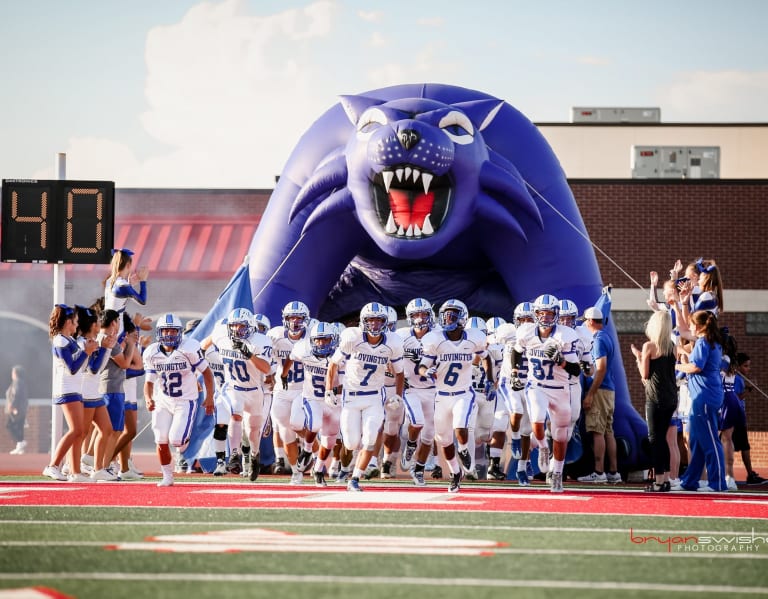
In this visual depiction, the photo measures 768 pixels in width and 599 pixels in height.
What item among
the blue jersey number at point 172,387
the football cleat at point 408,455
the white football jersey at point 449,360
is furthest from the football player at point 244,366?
the white football jersey at point 449,360

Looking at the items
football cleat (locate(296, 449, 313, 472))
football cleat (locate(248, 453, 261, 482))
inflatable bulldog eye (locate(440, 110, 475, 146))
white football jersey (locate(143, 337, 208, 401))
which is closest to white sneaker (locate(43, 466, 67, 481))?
white football jersey (locate(143, 337, 208, 401))

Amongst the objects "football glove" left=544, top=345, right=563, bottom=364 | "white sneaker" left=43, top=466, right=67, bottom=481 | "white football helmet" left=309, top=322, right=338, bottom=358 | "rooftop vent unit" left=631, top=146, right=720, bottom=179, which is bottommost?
"white sneaker" left=43, top=466, right=67, bottom=481

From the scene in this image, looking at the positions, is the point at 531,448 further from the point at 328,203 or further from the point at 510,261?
the point at 328,203

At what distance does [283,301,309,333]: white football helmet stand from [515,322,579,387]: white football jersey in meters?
2.10

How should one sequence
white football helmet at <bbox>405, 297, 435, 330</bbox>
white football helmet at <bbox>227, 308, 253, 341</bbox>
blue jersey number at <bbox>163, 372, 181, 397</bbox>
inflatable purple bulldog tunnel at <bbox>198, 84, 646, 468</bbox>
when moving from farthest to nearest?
1. inflatable purple bulldog tunnel at <bbox>198, 84, 646, 468</bbox>
2. white football helmet at <bbox>227, 308, 253, 341</bbox>
3. white football helmet at <bbox>405, 297, 435, 330</bbox>
4. blue jersey number at <bbox>163, 372, 181, 397</bbox>

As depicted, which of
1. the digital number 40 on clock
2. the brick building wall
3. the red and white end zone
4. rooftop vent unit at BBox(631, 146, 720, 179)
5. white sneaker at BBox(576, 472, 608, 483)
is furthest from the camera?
rooftop vent unit at BBox(631, 146, 720, 179)

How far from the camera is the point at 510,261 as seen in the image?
11906 millimetres

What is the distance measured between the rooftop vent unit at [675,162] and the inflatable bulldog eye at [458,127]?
11876 mm

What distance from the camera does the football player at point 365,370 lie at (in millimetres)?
9281

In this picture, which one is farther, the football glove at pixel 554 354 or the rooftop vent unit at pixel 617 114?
the rooftop vent unit at pixel 617 114

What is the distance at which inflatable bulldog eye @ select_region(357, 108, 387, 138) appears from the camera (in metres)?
11.5

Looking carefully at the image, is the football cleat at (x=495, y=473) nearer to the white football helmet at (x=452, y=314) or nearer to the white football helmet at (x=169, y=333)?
the white football helmet at (x=452, y=314)

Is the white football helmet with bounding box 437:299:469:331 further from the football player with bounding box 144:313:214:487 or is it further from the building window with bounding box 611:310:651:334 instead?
the building window with bounding box 611:310:651:334

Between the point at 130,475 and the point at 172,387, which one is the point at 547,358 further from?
the point at 130,475
